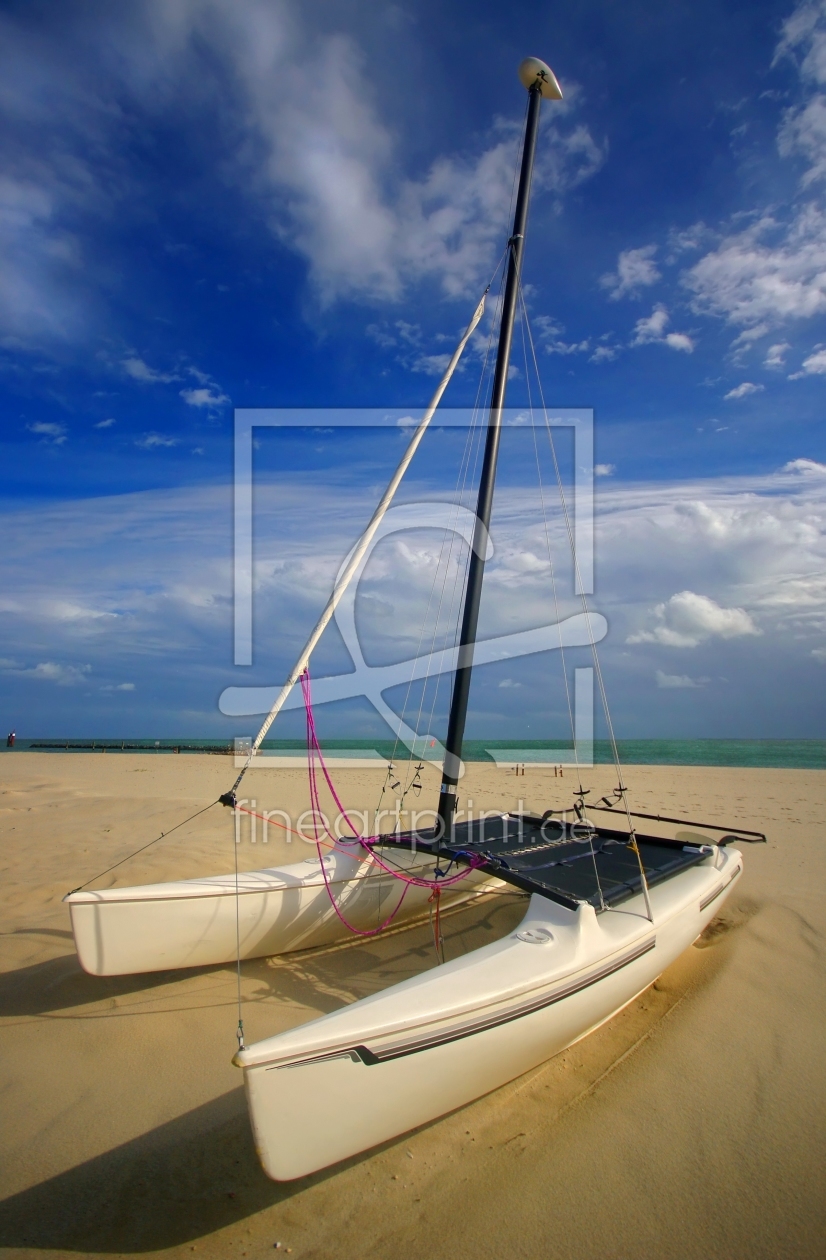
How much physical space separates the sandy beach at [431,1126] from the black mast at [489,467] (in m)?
1.63

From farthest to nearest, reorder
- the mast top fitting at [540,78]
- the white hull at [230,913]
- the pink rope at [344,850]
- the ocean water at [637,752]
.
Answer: the ocean water at [637,752]
the mast top fitting at [540,78]
the pink rope at [344,850]
the white hull at [230,913]

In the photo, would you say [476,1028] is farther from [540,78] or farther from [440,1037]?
[540,78]

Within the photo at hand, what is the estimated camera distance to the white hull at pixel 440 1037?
257 cm

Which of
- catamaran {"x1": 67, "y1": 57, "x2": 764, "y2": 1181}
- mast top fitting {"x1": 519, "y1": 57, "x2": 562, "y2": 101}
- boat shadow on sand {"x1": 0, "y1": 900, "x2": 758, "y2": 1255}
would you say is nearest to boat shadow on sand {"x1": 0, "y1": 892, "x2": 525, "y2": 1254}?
boat shadow on sand {"x1": 0, "y1": 900, "x2": 758, "y2": 1255}

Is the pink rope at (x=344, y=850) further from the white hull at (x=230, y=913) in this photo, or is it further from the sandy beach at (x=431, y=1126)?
the sandy beach at (x=431, y=1126)

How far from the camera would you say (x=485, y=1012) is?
10.3 ft

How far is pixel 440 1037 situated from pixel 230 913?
2.37 m

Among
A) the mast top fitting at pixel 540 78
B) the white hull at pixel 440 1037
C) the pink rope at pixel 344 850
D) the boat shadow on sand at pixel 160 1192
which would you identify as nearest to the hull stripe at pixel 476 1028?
the white hull at pixel 440 1037

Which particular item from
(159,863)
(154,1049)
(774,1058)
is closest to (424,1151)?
(154,1049)

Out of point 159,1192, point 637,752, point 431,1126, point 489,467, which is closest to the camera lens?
point 159,1192

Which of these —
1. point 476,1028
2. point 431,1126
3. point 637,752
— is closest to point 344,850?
point 431,1126

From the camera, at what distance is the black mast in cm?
600

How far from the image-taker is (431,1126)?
3.29 metres

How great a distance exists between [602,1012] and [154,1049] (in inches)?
114
